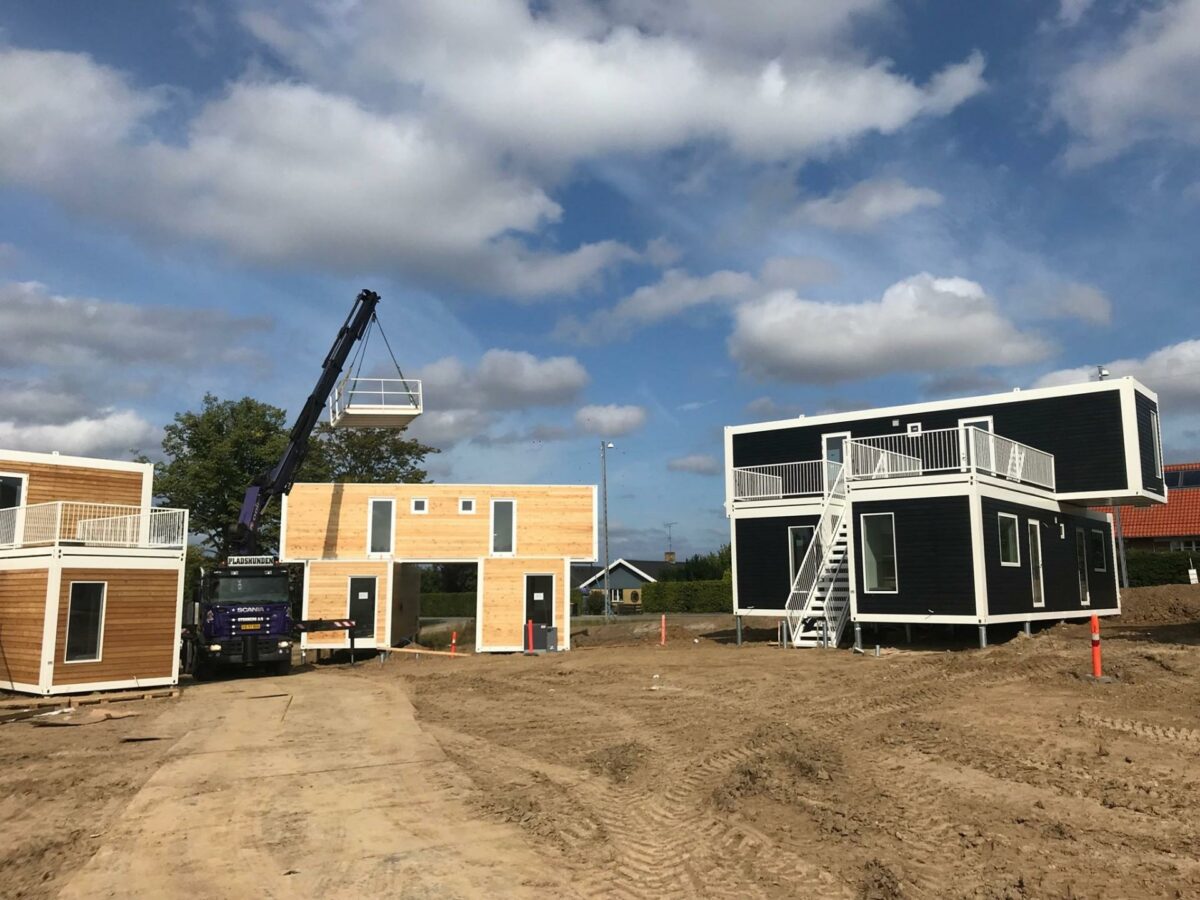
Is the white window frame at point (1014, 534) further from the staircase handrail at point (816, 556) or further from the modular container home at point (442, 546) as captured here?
the modular container home at point (442, 546)

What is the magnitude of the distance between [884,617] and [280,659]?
46.5 feet

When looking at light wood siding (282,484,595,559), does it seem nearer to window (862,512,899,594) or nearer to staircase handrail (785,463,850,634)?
staircase handrail (785,463,850,634)

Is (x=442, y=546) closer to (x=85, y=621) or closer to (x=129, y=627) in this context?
(x=129, y=627)

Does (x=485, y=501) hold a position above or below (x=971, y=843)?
above

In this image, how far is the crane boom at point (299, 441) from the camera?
26056mm

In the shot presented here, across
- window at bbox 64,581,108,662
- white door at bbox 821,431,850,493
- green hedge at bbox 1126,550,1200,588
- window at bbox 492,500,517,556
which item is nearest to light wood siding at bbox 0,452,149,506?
window at bbox 64,581,108,662

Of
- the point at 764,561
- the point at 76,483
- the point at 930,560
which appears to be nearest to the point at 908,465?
the point at 930,560

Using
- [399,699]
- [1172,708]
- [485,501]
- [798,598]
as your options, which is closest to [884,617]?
[798,598]

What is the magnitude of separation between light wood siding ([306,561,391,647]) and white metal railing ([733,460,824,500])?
11186 millimetres

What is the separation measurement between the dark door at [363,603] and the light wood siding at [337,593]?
0.12 meters

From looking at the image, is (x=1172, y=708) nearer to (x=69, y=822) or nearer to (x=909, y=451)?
(x=69, y=822)

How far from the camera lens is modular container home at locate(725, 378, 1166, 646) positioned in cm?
2028

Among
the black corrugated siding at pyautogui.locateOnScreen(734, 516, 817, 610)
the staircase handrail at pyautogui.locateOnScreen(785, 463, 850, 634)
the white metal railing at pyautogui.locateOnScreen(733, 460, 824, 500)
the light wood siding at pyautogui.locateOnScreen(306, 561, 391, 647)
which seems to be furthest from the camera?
the light wood siding at pyautogui.locateOnScreen(306, 561, 391, 647)

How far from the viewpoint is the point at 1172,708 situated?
1129 centimetres
